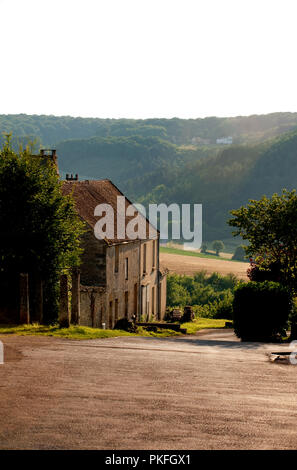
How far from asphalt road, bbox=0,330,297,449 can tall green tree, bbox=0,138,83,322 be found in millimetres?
9647

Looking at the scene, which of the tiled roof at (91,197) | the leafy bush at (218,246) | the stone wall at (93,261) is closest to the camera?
the stone wall at (93,261)

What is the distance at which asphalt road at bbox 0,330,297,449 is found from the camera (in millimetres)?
8641

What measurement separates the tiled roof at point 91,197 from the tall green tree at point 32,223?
32.1ft

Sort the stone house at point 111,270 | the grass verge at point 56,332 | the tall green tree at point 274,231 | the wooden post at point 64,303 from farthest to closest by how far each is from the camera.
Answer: the stone house at point 111,270
the tall green tree at point 274,231
the wooden post at point 64,303
the grass verge at point 56,332

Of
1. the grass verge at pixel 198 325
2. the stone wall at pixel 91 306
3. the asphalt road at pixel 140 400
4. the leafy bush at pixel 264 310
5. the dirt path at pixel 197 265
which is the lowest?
the dirt path at pixel 197 265

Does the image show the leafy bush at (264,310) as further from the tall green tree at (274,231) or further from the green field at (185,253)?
the green field at (185,253)

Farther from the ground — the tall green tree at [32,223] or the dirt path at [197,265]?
the tall green tree at [32,223]

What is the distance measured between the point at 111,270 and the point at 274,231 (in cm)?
1119

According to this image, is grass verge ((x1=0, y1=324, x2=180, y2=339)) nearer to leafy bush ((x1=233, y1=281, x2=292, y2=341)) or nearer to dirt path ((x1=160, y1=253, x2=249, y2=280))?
leafy bush ((x1=233, y1=281, x2=292, y2=341))

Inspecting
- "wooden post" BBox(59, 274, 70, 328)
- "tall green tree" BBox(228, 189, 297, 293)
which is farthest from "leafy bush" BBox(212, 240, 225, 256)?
"wooden post" BBox(59, 274, 70, 328)

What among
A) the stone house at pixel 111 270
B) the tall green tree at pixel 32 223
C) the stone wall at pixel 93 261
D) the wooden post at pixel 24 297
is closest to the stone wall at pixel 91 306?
the stone house at pixel 111 270

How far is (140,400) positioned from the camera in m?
→ 10.7

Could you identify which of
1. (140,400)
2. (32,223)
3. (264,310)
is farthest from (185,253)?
(140,400)

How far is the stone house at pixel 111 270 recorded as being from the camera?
118ft
